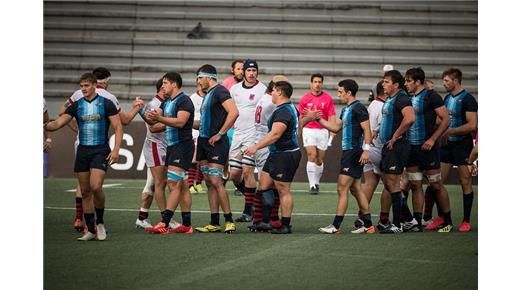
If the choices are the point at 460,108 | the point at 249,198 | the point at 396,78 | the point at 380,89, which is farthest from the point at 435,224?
the point at 249,198

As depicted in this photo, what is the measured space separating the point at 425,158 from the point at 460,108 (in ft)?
2.56

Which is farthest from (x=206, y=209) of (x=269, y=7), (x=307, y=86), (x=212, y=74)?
(x=269, y=7)

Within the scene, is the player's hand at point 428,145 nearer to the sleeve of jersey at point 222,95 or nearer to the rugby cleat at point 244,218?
the sleeve of jersey at point 222,95

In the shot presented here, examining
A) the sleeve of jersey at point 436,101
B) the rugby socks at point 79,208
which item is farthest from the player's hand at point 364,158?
the rugby socks at point 79,208

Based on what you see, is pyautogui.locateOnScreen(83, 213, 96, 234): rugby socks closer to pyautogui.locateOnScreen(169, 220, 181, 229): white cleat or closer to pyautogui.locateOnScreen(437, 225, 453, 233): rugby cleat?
pyautogui.locateOnScreen(169, 220, 181, 229): white cleat

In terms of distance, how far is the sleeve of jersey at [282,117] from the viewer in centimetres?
1119

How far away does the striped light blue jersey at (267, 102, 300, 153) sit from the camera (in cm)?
1127

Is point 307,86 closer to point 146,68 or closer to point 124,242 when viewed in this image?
point 146,68

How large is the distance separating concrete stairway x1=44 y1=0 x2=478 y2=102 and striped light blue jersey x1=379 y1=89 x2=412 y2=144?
1152 centimetres

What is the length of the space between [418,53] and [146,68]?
21.1 ft

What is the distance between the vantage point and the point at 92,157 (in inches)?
419

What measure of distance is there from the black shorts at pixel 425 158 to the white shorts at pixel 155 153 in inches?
114

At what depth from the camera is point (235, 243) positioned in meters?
10.6

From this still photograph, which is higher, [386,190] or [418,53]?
[418,53]
